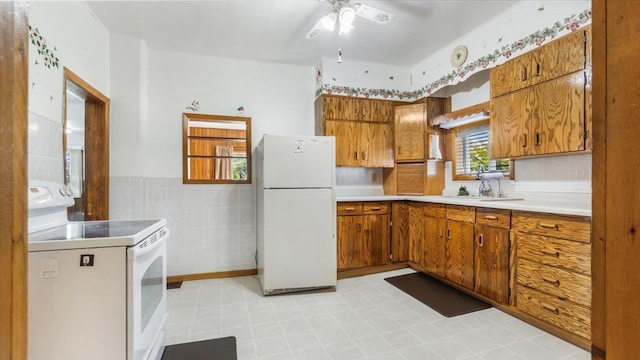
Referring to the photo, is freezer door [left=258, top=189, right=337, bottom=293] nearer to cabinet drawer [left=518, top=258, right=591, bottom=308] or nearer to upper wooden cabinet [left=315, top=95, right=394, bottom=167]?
upper wooden cabinet [left=315, top=95, right=394, bottom=167]

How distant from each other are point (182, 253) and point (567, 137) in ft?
12.6

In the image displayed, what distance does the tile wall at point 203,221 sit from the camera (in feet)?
10.6

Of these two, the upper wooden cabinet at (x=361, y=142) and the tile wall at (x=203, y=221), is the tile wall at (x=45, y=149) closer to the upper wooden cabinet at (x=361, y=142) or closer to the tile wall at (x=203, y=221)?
the tile wall at (x=203, y=221)

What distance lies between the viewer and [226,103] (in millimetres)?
3467

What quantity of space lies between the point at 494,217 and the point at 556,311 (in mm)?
755

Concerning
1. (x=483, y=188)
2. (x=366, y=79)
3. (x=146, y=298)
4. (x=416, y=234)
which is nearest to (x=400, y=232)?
(x=416, y=234)

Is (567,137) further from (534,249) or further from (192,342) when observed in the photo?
(192,342)

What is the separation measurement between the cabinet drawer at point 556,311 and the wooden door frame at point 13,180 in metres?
2.68

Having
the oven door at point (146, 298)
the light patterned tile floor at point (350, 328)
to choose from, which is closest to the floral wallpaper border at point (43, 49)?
the oven door at point (146, 298)

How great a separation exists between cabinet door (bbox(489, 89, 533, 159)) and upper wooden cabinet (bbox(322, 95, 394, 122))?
1.38m

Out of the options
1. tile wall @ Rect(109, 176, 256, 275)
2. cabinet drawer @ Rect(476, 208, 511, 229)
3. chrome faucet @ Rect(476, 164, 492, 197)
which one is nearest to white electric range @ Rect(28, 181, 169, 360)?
tile wall @ Rect(109, 176, 256, 275)

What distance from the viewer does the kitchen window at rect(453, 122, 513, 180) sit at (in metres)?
3.12

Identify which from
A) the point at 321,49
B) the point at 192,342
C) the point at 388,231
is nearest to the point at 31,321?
the point at 192,342

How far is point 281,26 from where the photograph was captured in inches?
111
